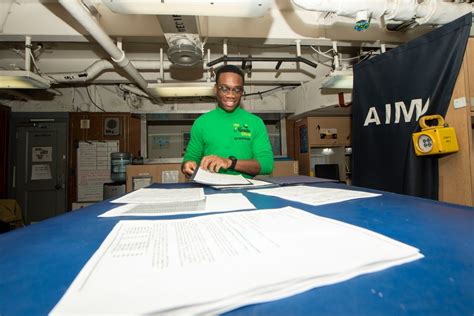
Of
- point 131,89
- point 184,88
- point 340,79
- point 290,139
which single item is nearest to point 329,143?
point 290,139

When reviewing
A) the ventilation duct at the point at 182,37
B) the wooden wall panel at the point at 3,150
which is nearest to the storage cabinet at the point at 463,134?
the ventilation duct at the point at 182,37

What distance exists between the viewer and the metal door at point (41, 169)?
3.46 m

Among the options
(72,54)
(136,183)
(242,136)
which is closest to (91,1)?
(72,54)

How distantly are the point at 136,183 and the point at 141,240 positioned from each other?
117 inches

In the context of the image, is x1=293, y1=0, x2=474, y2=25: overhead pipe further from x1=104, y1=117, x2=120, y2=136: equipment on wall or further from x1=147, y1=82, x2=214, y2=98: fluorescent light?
x1=104, y1=117, x2=120, y2=136: equipment on wall

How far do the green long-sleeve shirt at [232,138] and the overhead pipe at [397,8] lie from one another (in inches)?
34.0

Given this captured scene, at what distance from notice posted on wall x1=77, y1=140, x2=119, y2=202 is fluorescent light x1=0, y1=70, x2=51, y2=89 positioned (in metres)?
1.35

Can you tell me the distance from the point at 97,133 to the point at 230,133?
3.15m

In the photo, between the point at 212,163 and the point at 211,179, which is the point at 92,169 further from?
the point at 211,179

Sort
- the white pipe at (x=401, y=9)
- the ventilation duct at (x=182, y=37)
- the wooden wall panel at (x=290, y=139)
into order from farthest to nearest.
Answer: the wooden wall panel at (x=290, y=139) < the ventilation duct at (x=182, y=37) < the white pipe at (x=401, y=9)

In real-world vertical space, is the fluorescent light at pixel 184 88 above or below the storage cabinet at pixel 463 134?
above

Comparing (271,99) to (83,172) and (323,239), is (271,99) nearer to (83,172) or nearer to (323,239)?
(83,172)

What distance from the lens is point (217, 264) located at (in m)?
0.23

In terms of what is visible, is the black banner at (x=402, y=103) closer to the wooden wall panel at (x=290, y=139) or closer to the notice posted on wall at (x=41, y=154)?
the wooden wall panel at (x=290, y=139)
